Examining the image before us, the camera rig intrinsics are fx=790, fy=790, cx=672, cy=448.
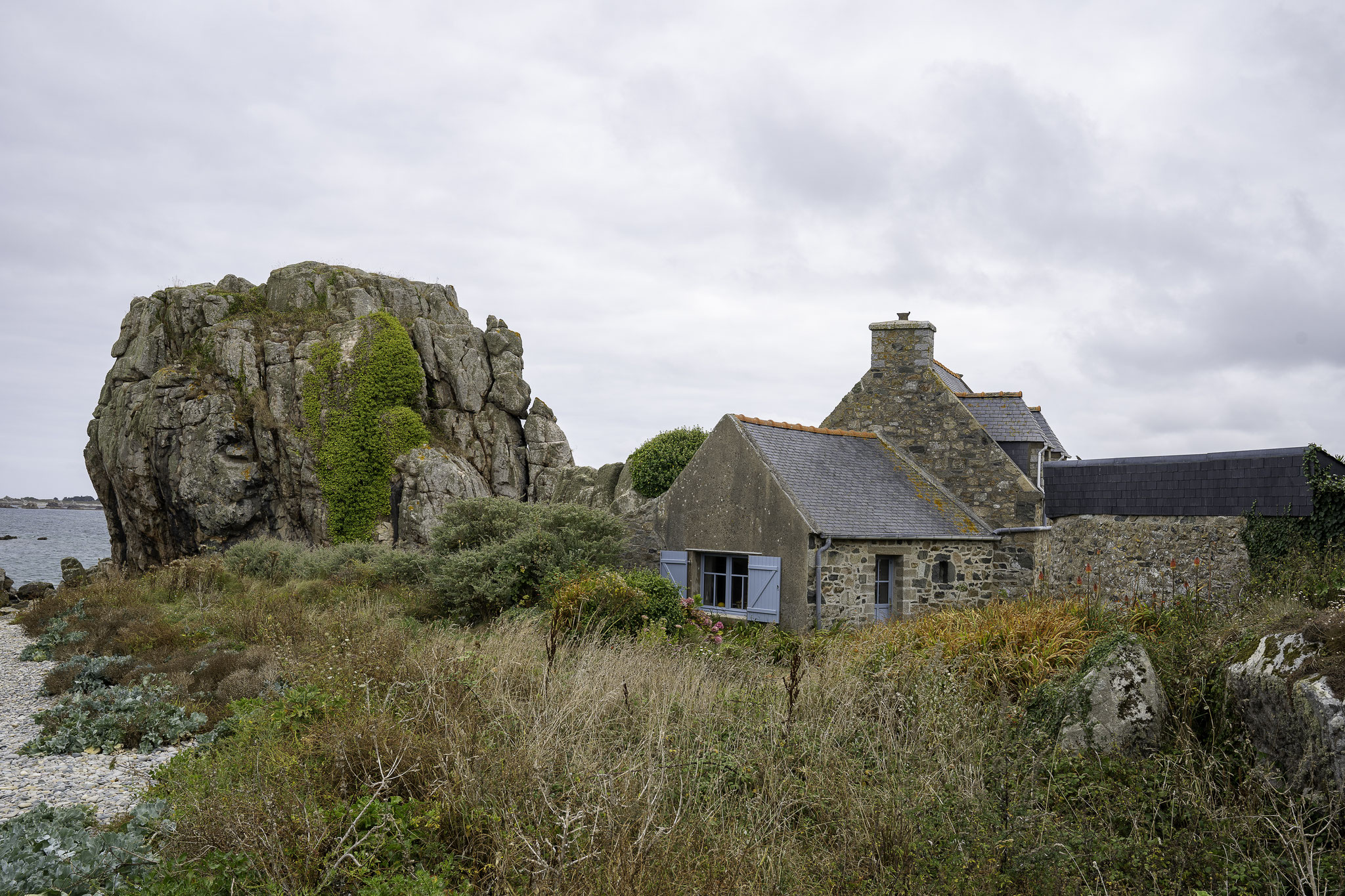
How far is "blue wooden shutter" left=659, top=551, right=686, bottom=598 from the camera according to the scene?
1537 centimetres

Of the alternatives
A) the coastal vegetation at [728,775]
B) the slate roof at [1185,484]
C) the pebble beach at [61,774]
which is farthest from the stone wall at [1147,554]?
the pebble beach at [61,774]

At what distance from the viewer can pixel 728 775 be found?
16.9 feet

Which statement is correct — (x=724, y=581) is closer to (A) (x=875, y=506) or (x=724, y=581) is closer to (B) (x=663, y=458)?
(A) (x=875, y=506)

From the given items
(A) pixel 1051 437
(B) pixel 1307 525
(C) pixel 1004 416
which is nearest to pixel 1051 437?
(A) pixel 1051 437

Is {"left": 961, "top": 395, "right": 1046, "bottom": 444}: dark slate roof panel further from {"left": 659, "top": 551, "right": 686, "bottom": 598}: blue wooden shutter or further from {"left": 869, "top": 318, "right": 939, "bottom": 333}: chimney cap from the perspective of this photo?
{"left": 659, "top": 551, "right": 686, "bottom": 598}: blue wooden shutter

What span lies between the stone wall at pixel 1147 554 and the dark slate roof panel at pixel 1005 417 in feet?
6.07

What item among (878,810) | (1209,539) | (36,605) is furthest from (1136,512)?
(36,605)

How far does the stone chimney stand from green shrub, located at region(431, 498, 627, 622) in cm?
659

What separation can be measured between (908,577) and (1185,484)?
4.77 m

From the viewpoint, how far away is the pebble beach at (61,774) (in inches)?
225

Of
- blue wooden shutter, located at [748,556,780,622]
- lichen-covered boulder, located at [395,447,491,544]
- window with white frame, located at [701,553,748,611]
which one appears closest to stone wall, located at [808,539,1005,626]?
blue wooden shutter, located at [748,556,780,622]

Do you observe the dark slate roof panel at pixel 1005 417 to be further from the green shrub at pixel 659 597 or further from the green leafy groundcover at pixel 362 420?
the green leafy groundcover at pixel 362 420

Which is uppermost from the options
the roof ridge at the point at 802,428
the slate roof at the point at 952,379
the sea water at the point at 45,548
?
the slate roof at the point at 952,379

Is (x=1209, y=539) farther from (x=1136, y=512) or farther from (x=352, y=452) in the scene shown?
(x=352, y=452)
